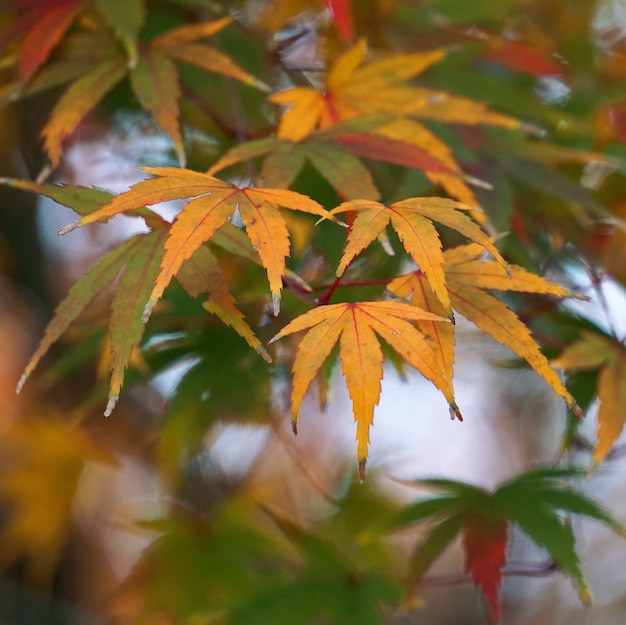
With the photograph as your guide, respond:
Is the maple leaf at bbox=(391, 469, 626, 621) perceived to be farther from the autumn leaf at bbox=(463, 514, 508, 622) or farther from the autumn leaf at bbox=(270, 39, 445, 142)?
the autumn leaf at bbox=(270, 39, 445, 142)

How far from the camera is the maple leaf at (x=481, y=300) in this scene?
43 centimetres

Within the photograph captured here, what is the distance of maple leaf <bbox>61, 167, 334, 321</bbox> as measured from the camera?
388mm

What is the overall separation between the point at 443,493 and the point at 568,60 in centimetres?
65

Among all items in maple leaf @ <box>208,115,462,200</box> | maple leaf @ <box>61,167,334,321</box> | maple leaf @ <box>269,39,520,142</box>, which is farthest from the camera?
maple leaf @ <box>269,39,520,142</box>

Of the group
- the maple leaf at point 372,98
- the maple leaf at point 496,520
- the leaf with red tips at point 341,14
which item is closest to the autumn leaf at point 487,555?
the maple leaf at point 496,520

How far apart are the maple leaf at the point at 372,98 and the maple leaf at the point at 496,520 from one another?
1.13ft

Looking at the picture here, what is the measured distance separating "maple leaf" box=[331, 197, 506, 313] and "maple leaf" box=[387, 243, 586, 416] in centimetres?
3

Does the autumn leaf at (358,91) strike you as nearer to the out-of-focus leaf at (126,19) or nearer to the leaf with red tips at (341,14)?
the leaf with red tips at (341,14)

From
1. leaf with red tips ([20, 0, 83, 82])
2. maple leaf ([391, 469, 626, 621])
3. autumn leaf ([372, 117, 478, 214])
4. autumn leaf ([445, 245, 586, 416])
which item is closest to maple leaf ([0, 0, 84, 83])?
leaf with red tips ([20, 0, 83, 82])

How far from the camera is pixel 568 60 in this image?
0.96 metres

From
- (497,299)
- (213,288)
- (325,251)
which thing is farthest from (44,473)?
(497,299)

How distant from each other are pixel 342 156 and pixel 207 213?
17 centimetres

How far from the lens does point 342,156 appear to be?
54 centimetres

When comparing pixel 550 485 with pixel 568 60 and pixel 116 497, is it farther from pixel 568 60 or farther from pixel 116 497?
pixel 116 497
